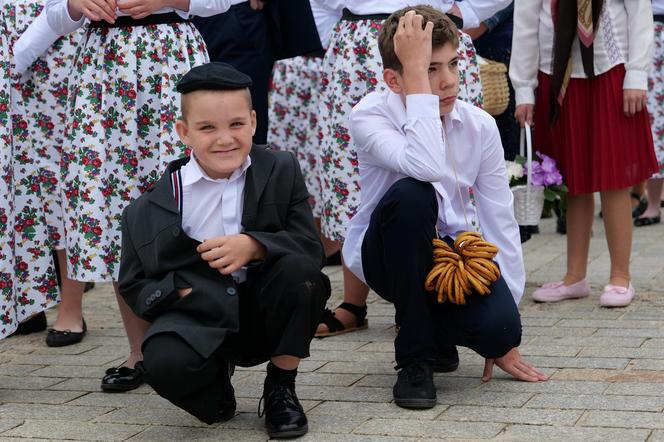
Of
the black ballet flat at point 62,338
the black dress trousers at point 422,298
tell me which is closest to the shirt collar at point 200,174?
the black dress trousers at point 422,298

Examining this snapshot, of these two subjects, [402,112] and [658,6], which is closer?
[402,112]

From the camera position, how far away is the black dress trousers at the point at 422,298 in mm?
3805

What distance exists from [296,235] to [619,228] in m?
2.22

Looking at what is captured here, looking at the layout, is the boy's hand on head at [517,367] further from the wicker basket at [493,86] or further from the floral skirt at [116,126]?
the wicker basket at [493,86]

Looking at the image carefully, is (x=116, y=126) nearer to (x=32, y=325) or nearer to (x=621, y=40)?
(x=32, y=325)

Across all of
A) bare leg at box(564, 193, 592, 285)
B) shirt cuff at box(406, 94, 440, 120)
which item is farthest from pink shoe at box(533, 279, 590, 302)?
shirt cuff at box(406, 94, 440, 120)

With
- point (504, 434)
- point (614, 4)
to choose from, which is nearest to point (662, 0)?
point (614, 4)

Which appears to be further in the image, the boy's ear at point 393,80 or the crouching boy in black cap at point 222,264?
the boy's ear at point 393,80

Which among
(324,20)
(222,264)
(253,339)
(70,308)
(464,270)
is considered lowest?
(70,308)

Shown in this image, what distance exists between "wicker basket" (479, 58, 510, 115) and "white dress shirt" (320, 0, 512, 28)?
39cm

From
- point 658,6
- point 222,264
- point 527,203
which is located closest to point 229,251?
point 222,264

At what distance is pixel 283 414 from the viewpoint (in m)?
3.50

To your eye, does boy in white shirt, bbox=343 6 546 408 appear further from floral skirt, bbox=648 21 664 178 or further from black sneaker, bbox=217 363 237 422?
floral skirt, bbox=648 21 664 178

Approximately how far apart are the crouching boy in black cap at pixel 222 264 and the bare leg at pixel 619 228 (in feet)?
6.89
